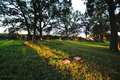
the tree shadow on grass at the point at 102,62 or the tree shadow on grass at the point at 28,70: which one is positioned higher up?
the tree shadow on grass at the point at 28,70

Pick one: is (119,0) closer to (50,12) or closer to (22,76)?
(22,76)

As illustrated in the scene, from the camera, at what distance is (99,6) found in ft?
28.4

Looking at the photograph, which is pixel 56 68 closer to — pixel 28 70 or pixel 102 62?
pixel 28 70

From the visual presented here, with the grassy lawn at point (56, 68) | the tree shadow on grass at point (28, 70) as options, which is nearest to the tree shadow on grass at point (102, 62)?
the grassy lawn at point (56, 68)

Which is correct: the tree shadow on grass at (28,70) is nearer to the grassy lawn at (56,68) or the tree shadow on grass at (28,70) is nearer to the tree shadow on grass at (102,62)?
the grassy lawn at (56,68)

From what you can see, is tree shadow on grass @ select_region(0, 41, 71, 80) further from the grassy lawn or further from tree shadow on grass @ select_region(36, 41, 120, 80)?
tree shadow on grass @ select_region(36, 41, 120, 80)

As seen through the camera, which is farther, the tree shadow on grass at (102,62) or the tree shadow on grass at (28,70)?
the tree shadow on grass at (102,62)

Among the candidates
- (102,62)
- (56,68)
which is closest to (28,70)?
(56,68)

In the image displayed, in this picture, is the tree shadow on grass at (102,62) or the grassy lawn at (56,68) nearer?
the grassy lawn at (56,68)

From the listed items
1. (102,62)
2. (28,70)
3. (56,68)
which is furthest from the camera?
(102,62)

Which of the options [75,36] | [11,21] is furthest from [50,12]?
[75,36]

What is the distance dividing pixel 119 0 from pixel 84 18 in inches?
965

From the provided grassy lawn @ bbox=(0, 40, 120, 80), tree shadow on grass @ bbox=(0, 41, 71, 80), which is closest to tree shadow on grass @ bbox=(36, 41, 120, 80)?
grassy lawn @ bbox=(0, 40, 120, 80)

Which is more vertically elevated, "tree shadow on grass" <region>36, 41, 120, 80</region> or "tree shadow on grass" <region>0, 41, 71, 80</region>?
"tree shadow on grass" <region>0, 41, 71, 80</region>
